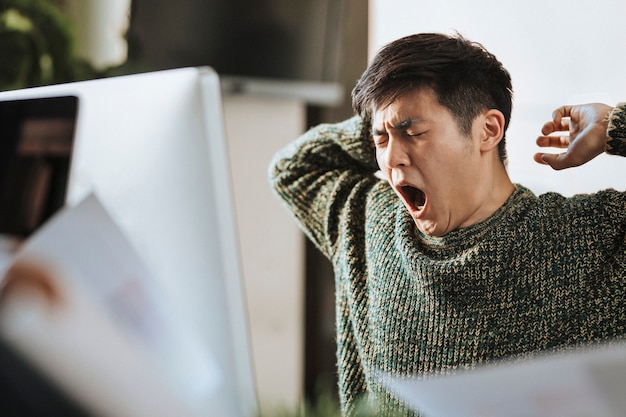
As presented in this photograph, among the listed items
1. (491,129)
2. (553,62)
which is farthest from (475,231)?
(553,62)

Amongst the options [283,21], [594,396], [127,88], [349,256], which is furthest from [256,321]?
[594,396]

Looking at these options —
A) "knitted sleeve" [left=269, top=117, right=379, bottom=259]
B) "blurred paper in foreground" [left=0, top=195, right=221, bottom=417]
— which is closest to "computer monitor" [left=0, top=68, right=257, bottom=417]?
"blurred paper in foreground" [left=0, top=195, right=221, bottom=417]

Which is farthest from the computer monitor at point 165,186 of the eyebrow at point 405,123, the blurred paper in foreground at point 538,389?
the eyebrow at point 405,123

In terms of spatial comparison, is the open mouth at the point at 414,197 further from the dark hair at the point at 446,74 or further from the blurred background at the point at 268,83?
the blurred background at the point at 268,83

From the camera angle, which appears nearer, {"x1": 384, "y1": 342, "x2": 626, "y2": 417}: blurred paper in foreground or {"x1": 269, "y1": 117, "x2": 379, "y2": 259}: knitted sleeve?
{"x1": 384, "y1": 342, "x2": 626, "y2": 417}: blurred paper in foreground

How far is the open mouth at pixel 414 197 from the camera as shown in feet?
2.92

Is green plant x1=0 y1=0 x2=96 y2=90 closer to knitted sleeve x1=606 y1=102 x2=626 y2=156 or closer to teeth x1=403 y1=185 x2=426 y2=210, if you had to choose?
teeth x1=403 y1=185 x2=426 y2=210

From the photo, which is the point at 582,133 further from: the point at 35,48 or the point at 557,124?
the point at 35,48

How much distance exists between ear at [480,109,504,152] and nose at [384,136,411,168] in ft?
0.30

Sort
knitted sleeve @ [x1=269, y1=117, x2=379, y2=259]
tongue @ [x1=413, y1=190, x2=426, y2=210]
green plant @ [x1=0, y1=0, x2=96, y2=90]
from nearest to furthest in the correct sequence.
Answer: tongue @ [x1=413, y1=190, x2=426, y2=210]
knitted sleeve @ [x1=269, y1=117, x2=379, y2=259]
green plant @ [x1=0, y1=0, x2=96, y2=90]

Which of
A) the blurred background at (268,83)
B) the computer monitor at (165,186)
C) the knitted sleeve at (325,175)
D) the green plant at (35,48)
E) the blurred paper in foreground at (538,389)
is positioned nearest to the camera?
the blurred paper in foreground at (538,389)

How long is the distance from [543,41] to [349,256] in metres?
0.39

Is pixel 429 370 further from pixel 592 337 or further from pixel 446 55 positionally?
pixel 446 55

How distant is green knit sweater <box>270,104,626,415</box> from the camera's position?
2.63 ft
